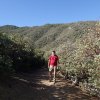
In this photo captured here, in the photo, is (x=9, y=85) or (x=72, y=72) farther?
(x=72, y=72)

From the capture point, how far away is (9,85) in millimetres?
15797

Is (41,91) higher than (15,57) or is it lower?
lower

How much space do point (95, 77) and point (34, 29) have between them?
8630 centimetres

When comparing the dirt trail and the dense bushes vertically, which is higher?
the dense bushes

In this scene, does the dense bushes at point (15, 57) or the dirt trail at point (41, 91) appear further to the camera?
the dense bushes at point (15, 57)

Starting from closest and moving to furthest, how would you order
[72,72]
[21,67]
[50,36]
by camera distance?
[72,72] → [21,67] → [50,36]

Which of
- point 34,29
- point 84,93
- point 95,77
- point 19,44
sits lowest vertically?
point 84,93

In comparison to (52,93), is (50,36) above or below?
above

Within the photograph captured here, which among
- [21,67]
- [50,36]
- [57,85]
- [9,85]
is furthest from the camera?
[50,36]

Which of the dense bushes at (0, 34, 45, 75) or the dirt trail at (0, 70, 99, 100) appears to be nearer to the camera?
the dirt trail at (0, 70, 99, 100)

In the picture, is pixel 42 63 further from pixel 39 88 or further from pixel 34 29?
pixel 34 29

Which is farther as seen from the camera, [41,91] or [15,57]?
[15,57]

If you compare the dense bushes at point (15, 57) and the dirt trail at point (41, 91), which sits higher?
the dense bushes at point (15, 57)

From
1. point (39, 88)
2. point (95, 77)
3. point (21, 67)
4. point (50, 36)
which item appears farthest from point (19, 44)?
point (50, 36)
